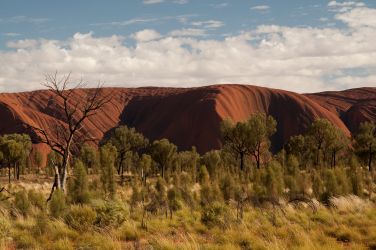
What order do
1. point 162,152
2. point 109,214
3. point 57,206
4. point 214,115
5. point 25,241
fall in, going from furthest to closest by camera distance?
1. point 214,115
2. point 162,152
3. point 57,206
4. point 109,214
5. point 25,241

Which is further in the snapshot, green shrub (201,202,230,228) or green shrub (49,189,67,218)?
green shrub (49,189,67,218)

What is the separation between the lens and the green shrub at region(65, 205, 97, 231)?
12922 mm

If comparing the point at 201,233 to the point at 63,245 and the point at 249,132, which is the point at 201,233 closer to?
the point at 63,245

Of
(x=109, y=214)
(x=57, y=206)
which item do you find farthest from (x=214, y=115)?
(x=109, y=214)

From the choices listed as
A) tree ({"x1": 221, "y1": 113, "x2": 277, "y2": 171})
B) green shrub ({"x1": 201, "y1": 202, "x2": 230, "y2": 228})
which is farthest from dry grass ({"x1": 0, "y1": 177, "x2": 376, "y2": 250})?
tree ({"x1": 221, "y1": 113, "x2": 277, "y2": 171})

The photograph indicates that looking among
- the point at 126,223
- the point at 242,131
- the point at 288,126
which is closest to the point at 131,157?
the point at 242,131

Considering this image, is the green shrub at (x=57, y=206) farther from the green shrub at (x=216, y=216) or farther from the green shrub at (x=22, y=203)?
the green shrub at (x=216, y=216)

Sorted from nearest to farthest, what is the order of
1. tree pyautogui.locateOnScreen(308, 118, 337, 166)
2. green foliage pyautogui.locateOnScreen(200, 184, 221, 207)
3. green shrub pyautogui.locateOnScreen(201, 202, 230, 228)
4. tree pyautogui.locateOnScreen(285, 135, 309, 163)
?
green shrub pyautogui.locateOnScreen(201, 202, 230, 228), green foliage pyautogui.locateOnScreen(200, 184, 221, 207), tree pyautogui.locateOnScreen(308, 118, 337, 166), tree pyautogui.locateOnScreen(285, 135, 309, 163)

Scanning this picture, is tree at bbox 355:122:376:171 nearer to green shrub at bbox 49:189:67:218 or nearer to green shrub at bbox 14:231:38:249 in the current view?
green shrub at bbox 49:189:67:218

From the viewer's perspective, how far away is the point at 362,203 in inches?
750

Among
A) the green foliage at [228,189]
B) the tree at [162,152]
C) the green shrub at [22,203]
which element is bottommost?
the tree at [162,152]

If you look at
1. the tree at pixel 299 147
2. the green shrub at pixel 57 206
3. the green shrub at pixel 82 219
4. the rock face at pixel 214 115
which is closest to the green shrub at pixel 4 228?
the green shrub at pixel 82 219

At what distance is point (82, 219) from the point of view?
13258mm

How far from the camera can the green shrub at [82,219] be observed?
1292 cm
